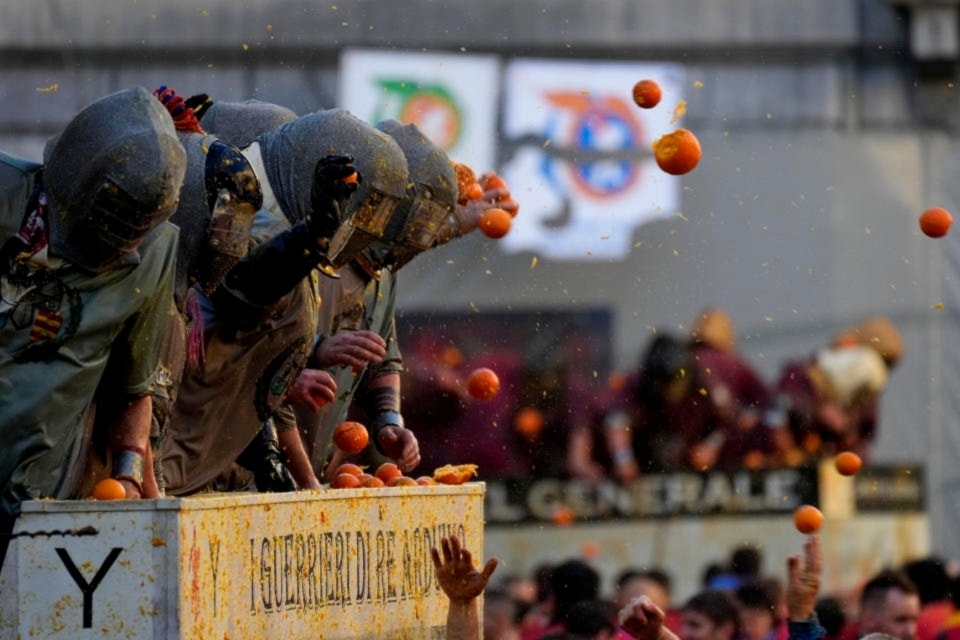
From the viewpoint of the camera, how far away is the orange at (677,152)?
9.48 metres

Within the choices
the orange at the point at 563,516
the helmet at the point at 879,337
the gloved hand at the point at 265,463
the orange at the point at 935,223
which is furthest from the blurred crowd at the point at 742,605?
the helmet at the point at 879,337

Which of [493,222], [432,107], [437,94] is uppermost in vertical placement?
[437,94]

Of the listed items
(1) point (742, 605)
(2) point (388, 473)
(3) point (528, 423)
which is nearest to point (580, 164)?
(3) point (528, 423)

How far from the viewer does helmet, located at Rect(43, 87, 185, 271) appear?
266 inches

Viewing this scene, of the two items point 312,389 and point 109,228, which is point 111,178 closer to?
point 109,228

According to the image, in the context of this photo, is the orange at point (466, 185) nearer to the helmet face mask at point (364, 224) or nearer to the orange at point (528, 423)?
the helmet face mask at point (364, 224)

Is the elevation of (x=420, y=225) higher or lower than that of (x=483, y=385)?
higher

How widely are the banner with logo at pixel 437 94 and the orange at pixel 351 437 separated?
867cm

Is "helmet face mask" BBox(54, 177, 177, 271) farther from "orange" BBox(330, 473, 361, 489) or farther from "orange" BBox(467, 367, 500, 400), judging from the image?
"orange" BBox(467, 367, 500, 400)

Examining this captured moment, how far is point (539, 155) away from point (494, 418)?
2.93 m

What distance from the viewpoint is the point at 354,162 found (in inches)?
326

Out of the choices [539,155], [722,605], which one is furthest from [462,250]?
[722,605]

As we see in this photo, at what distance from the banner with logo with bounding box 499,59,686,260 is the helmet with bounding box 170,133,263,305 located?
36.8 feet

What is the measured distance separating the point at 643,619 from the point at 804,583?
70 centimetres
